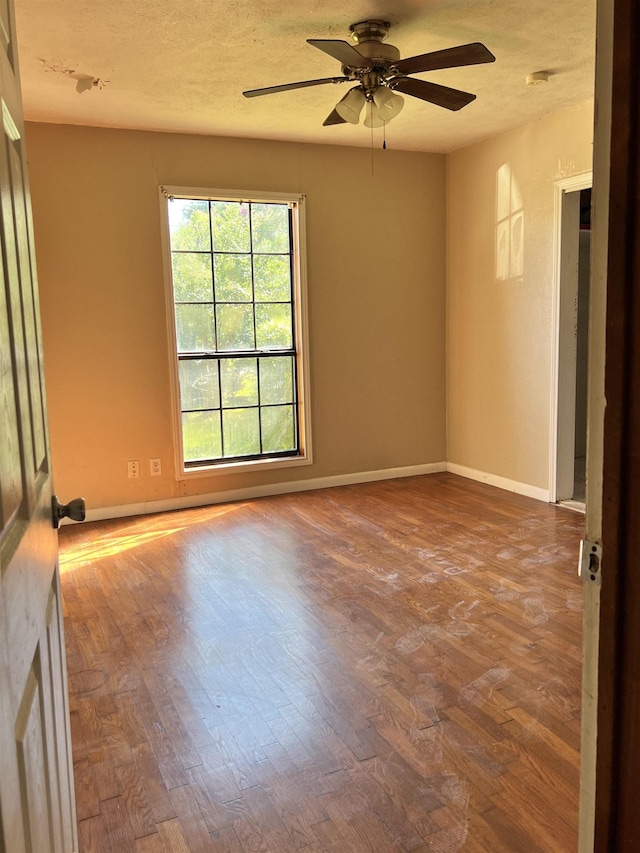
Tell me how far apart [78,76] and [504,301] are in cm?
324

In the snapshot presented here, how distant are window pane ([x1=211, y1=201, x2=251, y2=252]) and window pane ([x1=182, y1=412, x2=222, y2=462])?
124 cm

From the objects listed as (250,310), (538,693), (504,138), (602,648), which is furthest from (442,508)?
(602,648)

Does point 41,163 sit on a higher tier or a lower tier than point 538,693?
higher

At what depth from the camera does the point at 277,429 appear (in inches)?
206

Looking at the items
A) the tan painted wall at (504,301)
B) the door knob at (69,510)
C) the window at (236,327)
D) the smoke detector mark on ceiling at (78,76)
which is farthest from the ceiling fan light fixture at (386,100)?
the door knob at (69,510)

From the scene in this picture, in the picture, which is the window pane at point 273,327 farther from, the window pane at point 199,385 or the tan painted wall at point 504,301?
the tan painted wall at point 504,301

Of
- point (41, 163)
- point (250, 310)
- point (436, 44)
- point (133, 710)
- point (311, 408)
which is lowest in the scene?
point (133, 710)

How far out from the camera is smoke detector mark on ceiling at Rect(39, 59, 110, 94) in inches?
131

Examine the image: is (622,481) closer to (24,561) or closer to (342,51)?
(24,561)

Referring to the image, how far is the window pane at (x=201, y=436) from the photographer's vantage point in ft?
16.1

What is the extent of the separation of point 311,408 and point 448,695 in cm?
A: 314

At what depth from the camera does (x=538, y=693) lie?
233 cm

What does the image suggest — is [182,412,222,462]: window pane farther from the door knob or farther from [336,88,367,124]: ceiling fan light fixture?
the door knob

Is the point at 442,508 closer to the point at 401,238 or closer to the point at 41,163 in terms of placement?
the point at 401,238
